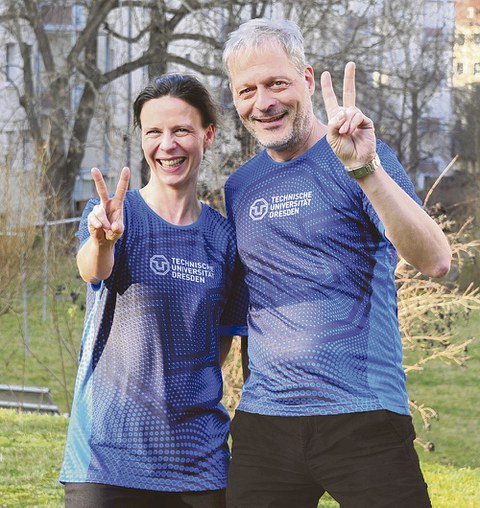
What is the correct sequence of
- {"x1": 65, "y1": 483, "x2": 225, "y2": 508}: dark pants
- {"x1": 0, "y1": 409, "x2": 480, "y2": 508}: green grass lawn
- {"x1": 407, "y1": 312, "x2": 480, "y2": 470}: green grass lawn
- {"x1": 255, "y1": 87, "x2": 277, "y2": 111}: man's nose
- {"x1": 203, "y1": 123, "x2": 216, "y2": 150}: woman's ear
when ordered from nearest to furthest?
{"x1": 65, "y1": 483, "x2": 225, "y2": 508}: dark pants < {"x1": 255, "y1": 87, "x2": 277, "y2": 111}: man's nose < {"x1": 203, "y1": 123, "x2": 216, "y2": 150}: woman's ear < {"x1": 0, "y1": 409, "x2": 480, "y2": 508}: green grass lawn < {"x1": 407, "y1": 312, "x2": 480, "y2": 470}: green grass lawn

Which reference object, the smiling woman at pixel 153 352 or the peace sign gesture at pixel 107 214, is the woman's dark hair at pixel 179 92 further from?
the peace sign gesture at pixel 107 214

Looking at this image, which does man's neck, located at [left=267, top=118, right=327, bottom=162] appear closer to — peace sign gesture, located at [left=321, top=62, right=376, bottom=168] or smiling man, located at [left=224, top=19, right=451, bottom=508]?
smiling man, located at [left=224, top=19, right=451, bottom=508]

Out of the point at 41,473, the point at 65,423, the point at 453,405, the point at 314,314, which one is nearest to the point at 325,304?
the point at 314,314

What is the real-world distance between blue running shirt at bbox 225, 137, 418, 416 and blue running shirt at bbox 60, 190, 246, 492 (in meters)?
0.16

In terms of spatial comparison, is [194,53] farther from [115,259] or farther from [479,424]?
[115,259]

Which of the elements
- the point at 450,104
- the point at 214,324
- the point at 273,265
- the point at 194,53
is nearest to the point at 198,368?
the point at 214,324

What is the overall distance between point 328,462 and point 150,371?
555mm

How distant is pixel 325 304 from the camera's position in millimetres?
3025

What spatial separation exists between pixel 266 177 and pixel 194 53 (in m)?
18.0

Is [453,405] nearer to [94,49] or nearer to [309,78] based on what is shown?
[94,49]

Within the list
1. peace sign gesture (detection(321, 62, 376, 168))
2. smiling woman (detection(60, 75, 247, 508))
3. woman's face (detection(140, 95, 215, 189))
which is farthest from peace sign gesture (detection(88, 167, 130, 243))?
peace sign gesture (detection(321, 62, 376, 168))

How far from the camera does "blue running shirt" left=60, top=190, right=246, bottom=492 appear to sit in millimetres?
3078

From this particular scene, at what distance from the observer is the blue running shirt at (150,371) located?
308cm

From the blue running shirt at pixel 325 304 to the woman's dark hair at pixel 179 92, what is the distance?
1.34 ft
